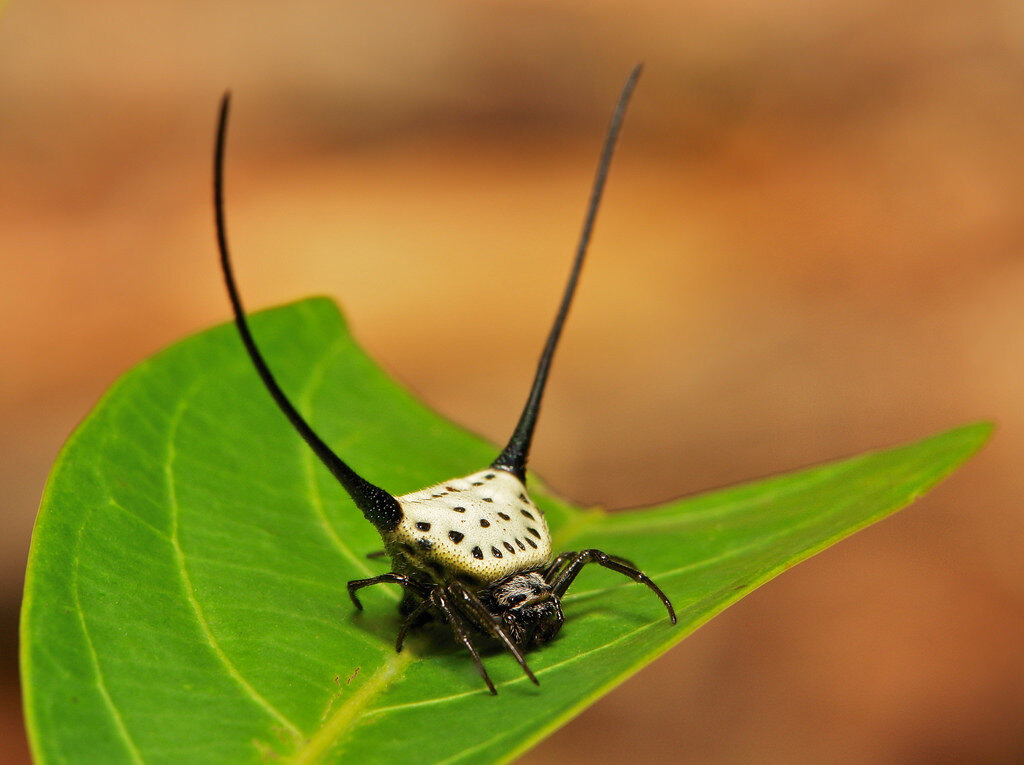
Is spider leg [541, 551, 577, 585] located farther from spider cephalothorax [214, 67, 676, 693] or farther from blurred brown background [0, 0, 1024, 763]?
blurred brown background [0, 0, 1024, 763]

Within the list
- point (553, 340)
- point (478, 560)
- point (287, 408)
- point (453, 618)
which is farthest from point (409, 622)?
point (553, 340)

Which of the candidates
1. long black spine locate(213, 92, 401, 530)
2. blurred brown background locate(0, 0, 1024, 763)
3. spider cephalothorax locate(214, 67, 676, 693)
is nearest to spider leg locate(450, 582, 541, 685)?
spider cephalothorax locate(214, 67, 676, 693)

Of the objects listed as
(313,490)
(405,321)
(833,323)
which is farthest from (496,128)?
(313,490)

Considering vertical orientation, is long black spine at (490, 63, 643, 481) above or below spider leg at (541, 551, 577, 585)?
above

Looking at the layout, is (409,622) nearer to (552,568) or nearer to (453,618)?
(453,618)

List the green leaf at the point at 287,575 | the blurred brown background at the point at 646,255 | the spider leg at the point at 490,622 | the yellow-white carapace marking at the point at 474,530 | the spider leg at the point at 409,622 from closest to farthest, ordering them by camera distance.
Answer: the green leaf at the point at 287,575, the spider leg at the point at 490,622, the spider leg at the point at 409,622, the yellow-white carapace marking at the point at 474,530, the blurred brown background at the point at 646,255

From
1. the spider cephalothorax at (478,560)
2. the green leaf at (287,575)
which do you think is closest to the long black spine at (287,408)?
the spider cephalothorax at (478,560)

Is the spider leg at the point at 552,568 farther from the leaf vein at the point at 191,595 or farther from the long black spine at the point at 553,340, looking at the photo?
the leaf vein at the point at 191,595
